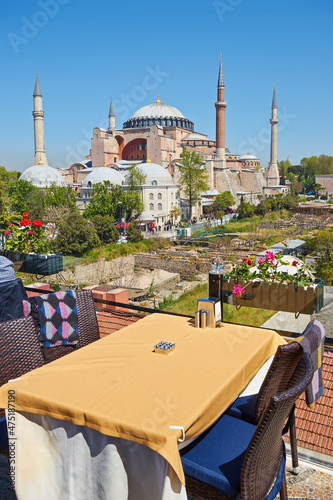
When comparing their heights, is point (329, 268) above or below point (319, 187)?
below

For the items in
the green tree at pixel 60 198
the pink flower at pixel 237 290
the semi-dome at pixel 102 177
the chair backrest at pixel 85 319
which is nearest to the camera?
the chair backrest at pixel 85 319

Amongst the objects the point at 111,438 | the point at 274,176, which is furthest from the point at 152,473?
the point at 274,176

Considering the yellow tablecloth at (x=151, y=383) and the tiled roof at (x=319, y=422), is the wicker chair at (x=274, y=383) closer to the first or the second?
the yellow tablecloth at (x=151, y=383)

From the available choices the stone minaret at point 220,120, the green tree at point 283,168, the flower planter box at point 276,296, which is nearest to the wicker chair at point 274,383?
the flower planter box at point 276,296

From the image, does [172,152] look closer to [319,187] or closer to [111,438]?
[319,187]

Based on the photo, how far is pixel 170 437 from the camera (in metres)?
1.36

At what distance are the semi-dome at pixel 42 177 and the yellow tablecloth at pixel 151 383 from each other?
34.5 meters

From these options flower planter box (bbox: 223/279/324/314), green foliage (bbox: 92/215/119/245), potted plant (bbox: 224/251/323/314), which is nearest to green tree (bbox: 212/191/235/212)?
green foliage (bbox: 92/215/119/245)

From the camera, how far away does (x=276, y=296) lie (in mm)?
3219

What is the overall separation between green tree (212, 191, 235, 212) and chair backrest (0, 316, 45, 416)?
37.3m

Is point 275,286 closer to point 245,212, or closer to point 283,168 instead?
point 245,212

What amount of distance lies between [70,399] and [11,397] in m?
0.30

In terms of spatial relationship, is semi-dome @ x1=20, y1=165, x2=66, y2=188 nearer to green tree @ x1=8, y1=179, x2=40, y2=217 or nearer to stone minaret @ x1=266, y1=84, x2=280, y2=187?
green tree @ x1=8, y1=179, x2=40, y2=217

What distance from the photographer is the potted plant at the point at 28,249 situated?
18.2 feet
